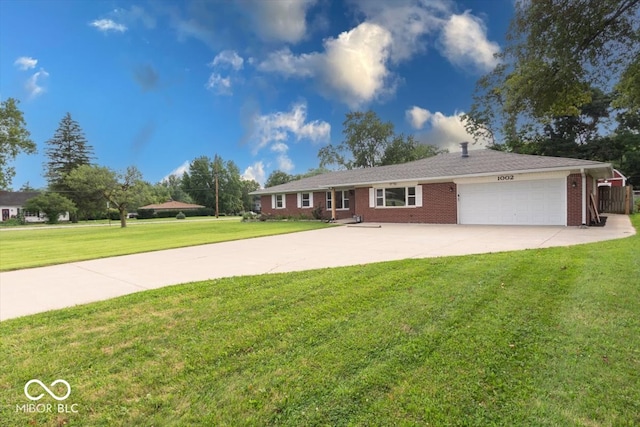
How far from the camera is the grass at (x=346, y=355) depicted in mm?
2232

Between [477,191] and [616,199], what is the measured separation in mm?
12939

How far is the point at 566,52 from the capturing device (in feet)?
Result: 17.2

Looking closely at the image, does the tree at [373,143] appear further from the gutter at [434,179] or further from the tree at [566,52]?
the tree at [566,52]

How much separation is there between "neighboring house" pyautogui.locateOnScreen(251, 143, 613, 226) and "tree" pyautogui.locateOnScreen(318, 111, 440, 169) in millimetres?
23685

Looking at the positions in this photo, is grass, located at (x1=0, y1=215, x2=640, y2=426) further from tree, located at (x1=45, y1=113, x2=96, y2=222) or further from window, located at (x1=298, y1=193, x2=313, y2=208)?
tree, located at (x1=45, y1=113, x2=96, y2=222)

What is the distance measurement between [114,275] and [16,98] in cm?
2779

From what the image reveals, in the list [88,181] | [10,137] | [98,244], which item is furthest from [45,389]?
[88,181]

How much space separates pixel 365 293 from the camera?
4.62 m

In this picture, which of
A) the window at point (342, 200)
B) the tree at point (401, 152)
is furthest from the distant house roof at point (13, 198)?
the tree at point (401, 152)

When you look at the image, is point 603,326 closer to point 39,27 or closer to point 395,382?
point 395,382

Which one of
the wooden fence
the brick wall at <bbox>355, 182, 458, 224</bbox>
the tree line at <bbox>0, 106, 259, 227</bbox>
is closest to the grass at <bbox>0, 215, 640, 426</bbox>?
the brick wall at <bbox>355, 182, 458, 224</bbox>

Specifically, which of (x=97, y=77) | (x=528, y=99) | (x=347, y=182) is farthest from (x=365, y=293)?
(x=97, y=77)

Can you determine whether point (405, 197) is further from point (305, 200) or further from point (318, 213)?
point (305, 200)

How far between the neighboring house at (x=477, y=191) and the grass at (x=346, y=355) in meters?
10.4
